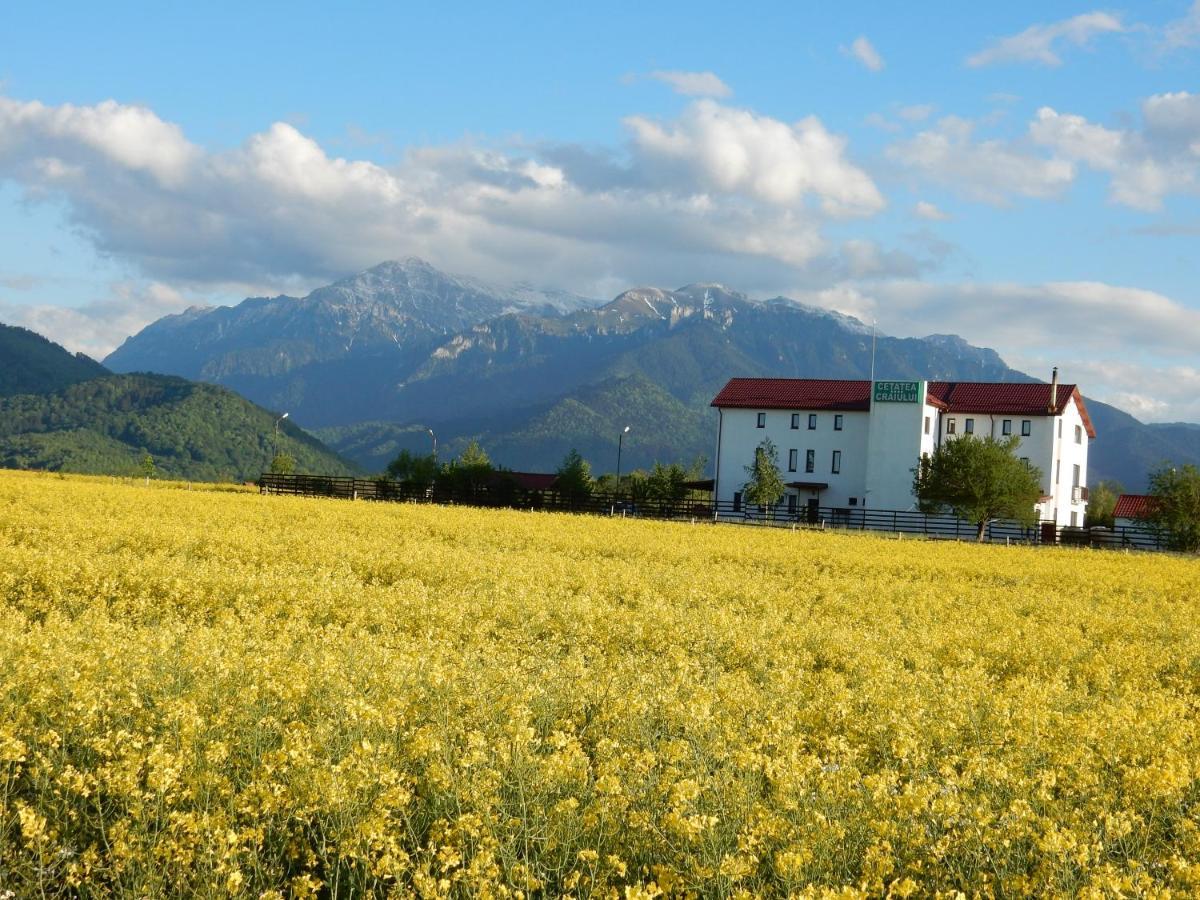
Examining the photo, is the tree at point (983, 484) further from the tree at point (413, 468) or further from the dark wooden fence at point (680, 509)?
the tree at point (413, 468)

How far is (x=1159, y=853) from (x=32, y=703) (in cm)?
816

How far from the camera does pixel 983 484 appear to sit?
65062mm

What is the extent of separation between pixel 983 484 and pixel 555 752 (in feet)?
203

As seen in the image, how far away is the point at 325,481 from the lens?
7725cm

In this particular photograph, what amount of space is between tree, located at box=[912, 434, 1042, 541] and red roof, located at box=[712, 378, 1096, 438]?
37.9 feet

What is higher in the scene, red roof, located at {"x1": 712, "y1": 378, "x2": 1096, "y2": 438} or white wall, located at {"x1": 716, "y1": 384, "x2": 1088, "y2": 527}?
red roof, located at {"x1": 712, "y1": 378, "x2": 1096, "y2": 438}

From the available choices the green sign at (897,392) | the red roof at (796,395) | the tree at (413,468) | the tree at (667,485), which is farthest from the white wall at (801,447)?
the tree at (413,468)

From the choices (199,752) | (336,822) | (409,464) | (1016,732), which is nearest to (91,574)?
(199,752)

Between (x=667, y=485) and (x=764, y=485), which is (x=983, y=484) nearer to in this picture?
(x=764, y=485)

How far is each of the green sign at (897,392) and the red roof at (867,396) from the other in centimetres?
159

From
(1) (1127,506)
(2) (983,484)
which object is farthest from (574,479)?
(1) (1127,506)

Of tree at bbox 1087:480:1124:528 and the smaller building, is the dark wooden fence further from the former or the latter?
tree at bbox 1087:480:1124:528

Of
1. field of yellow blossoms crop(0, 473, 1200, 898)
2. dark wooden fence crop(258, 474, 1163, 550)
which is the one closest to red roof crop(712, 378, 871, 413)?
dark wooden fence crop(258, 474, 1163, 550)

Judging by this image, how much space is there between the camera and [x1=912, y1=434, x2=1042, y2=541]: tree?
213ft
